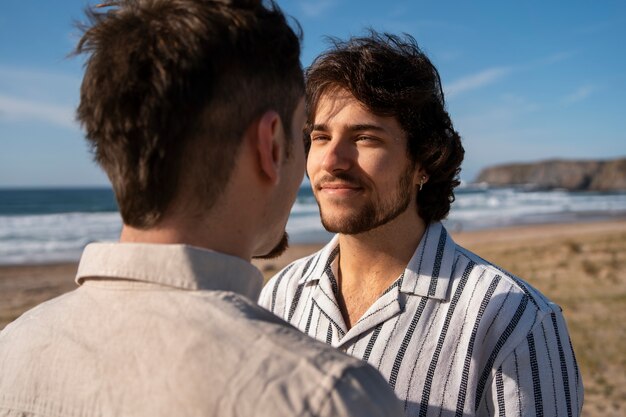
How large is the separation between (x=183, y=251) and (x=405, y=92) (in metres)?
1.79

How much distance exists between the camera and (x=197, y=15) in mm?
1119

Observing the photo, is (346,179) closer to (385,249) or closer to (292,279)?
(385,249)

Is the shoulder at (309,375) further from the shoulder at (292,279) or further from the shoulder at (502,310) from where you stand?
the shoulder at (292,279)

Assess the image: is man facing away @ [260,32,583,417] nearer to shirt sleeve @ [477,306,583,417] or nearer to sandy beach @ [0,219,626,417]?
shirt sleeve @ [477,306,583,417]

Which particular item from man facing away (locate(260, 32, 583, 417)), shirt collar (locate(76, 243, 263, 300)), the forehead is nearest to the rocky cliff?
man facing away (locate(260, 32, 583, 417))

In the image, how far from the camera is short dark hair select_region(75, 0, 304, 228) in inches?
43.0

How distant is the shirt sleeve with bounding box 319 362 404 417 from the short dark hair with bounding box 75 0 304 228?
0.43 metres

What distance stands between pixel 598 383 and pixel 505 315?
566 cm

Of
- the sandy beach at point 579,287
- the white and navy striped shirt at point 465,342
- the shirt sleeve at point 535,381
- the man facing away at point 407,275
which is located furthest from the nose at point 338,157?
the sandy beach at point 579,287

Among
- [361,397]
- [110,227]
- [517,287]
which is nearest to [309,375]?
[361,397]

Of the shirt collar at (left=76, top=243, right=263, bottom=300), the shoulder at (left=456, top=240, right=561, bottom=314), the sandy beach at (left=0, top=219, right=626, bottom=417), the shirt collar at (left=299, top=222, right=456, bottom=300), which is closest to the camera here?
the shirt collar at (left=76, top=243, right=263, bottom=300)

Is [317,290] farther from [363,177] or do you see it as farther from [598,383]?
[598,383]

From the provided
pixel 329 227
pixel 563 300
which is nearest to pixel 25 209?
pixel 563 300

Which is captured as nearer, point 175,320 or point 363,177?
point 175,320
